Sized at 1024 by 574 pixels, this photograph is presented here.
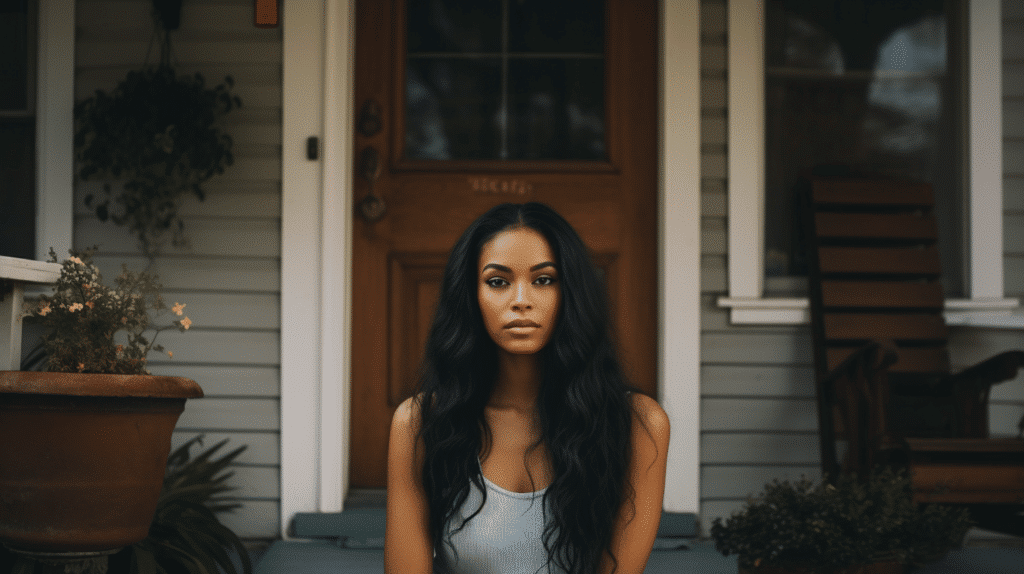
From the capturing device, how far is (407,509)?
123 cm

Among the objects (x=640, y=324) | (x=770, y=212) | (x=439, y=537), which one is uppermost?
(x=770, y=212)

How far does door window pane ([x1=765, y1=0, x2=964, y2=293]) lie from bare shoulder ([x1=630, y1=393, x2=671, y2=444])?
6.47 ft

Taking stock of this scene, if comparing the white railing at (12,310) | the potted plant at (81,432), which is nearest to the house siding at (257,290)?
the white railing at (12,310)

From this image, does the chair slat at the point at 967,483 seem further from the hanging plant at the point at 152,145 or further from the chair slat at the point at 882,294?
the hanging plant at the point at 152,145

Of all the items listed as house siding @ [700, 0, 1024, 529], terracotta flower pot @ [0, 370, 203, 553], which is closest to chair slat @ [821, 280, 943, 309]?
house siding @ [700, 0, 1024, 529]

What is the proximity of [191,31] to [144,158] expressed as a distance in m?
0.50

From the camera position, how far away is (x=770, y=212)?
3.11 m

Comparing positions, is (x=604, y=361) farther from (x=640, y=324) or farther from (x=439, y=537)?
(x=640, y=324)

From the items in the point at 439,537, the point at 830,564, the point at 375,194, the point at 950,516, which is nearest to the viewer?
the point at 439,537

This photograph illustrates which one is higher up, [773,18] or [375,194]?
[773,18]

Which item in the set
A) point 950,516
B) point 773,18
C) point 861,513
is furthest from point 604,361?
point 773,18

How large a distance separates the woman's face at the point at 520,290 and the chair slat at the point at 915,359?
197 centimetres

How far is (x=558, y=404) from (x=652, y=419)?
0.14 metres

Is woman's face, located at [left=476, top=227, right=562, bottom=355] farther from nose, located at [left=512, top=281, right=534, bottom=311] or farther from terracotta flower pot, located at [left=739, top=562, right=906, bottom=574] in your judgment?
terracotta flower pot, located at [left=739, top=562, right=906, bottom=574]
